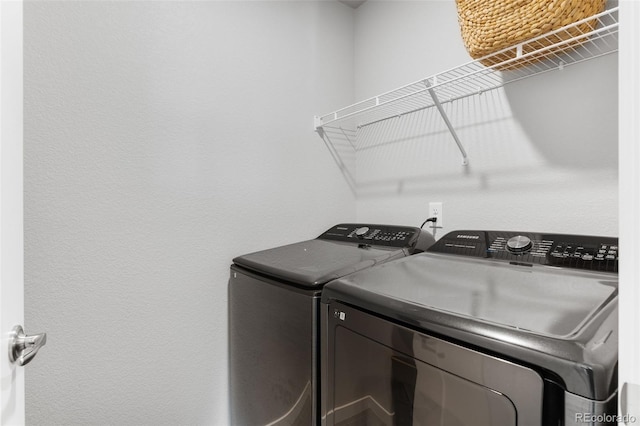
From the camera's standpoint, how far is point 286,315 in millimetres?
1163

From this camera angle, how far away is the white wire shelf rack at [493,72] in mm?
1002

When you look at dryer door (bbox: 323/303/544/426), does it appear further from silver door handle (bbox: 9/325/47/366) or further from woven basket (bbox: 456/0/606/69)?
woven basket (bbox: 456/0/606/69)

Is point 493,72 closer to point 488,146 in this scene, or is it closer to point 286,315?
point 488,146

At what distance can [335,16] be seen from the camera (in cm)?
199

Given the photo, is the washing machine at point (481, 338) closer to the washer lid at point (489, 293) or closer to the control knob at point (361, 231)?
the washer lid at point (489, 293)

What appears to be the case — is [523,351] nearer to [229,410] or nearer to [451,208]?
[451,208]

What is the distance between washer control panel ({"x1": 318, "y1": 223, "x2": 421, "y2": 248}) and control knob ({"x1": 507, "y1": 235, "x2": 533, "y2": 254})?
1.27 feet

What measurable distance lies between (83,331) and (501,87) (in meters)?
1.95

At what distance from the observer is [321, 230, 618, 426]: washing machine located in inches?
21.6

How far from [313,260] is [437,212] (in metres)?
0.71

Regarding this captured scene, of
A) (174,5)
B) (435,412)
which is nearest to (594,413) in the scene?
(435,412)

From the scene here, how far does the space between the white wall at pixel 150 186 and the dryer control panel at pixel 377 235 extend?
192 millimetres

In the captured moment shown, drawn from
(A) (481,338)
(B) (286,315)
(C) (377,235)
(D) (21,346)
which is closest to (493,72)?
(C) (377,235)

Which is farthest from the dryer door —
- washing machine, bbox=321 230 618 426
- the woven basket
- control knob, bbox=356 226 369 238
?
the woven basket
